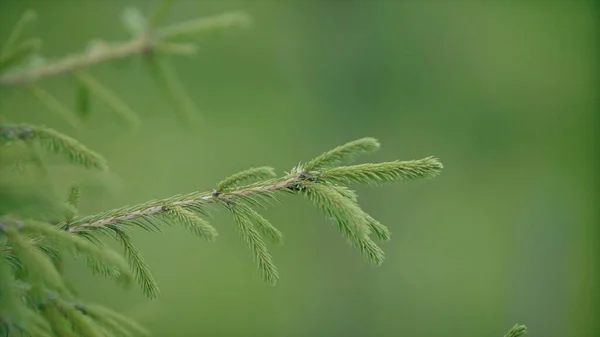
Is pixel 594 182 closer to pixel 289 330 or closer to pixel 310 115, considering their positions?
pixel 310 115

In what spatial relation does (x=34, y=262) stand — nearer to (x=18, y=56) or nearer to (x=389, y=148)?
(x=18, y=56)

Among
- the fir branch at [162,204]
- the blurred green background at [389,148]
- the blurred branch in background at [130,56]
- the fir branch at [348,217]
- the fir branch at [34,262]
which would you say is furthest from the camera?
the blurred green background at [389,148]

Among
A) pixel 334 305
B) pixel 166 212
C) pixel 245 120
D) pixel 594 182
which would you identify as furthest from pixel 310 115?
pixel 166 212

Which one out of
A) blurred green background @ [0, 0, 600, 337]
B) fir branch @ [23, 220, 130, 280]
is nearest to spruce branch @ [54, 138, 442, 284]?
fir branch @ [23, 220, 130, 280]

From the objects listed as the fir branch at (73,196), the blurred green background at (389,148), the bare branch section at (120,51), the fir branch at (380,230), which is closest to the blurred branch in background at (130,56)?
the bare branch section at (120,51)

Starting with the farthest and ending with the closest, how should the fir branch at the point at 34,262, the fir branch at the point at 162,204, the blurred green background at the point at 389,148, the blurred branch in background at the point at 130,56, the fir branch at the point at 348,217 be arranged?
the blurred green background at the point at 389,148
the blurred branch in background at the point at 130,56
the fir branch at the point at 162,204
the fir branch at the point at 348,217
the fir branch at the point at 34,262

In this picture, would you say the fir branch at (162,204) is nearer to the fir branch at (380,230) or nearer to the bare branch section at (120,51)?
the fir branch at (380,230)
